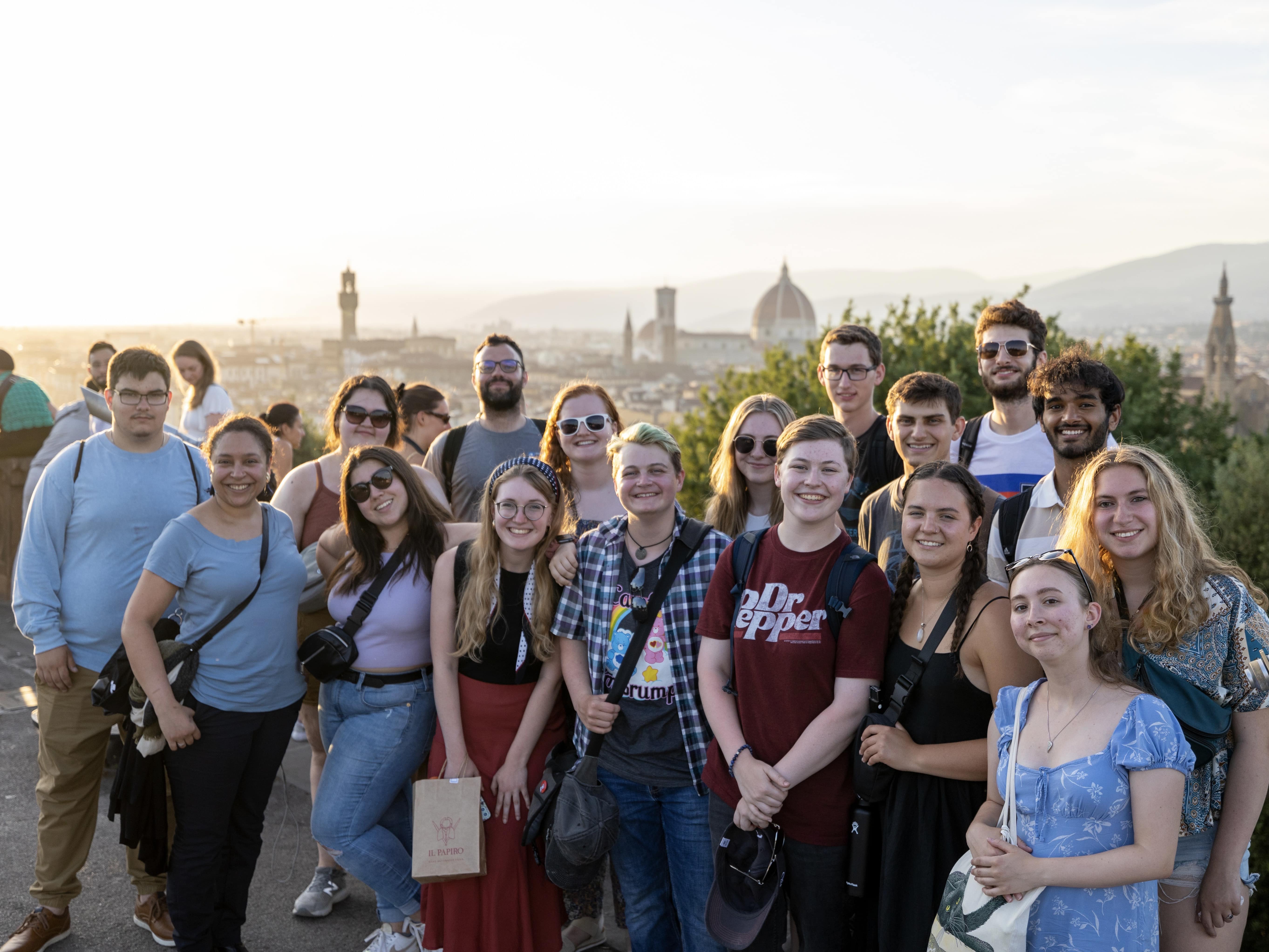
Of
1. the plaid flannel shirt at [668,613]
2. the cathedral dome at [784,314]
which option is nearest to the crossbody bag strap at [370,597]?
the plaid flannel shirt at [668,613]

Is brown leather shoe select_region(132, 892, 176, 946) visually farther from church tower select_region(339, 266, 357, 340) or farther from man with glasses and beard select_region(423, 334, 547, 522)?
church tower select_region(339, 266, 357, 340)

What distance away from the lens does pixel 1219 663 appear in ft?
8.08

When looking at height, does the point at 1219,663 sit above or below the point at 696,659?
above

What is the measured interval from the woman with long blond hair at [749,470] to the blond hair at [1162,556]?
1.21 metres

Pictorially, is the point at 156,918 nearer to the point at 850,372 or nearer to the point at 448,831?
the point at 448,831

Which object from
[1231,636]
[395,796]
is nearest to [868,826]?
[1231,636]

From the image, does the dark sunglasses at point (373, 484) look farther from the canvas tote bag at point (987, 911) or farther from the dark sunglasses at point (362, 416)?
the canvas tote bag at point (987, 911)

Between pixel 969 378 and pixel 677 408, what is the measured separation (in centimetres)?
8251

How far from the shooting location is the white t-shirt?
6.73 m

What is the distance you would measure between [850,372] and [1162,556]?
1838mm

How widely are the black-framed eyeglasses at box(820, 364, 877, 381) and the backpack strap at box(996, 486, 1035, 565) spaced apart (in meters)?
1.11

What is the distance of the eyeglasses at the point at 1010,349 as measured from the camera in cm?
408

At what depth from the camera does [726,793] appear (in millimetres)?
2922

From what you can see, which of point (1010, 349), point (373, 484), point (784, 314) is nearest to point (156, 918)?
point (373, 484)
